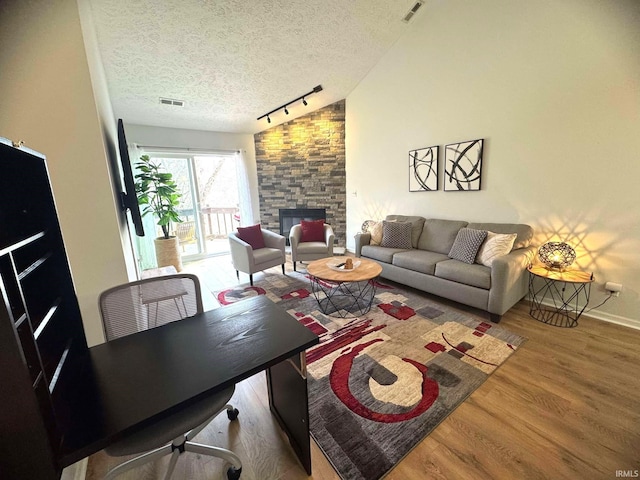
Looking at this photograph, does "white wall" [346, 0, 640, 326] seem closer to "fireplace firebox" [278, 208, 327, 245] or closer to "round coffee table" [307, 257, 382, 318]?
"round coffee table" [307, 257, 382, 318]

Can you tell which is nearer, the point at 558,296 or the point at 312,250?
the point at 558,296

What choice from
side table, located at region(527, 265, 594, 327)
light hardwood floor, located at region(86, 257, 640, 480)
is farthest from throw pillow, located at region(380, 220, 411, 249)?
light hardwood floor, located at region(86, 257, 640, 480)

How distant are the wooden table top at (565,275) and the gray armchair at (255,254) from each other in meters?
2.96

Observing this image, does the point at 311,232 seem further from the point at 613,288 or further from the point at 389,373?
the point at 613,288

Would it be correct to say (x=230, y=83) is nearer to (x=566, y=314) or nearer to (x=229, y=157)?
(x=229, y=157)

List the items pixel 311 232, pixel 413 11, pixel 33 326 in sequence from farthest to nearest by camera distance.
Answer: pixel 311 232 < pixel 413 11 < pixel 33 326

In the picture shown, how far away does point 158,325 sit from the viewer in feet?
4.27

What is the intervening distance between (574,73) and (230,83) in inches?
147

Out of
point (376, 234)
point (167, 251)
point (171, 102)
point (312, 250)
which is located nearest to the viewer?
point (171, 102)

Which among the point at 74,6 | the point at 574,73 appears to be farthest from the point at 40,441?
the point at 574,73

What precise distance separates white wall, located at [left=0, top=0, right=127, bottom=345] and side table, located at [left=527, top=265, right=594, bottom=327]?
3479mm

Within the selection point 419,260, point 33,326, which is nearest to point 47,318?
point 33,326

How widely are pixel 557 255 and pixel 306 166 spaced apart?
160 inches

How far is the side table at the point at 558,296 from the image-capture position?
7.74 ft
